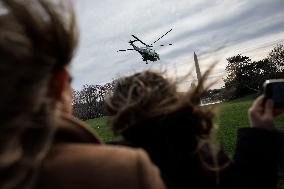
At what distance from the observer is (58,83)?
1193mm

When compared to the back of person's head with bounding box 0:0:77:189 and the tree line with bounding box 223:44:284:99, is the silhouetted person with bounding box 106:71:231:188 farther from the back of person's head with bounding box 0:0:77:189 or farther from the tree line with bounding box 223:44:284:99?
the tree line with bounding box 223:44:284:99

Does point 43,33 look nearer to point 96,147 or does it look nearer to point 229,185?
point 96,147

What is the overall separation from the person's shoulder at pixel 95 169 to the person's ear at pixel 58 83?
185 millimetres

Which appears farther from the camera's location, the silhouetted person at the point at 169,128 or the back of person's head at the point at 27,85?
the silhouetted person at the point at 169,128

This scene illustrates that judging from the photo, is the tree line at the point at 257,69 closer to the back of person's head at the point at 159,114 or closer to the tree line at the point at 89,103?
the tree line at the point at 89,103

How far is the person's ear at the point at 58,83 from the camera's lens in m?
1.18

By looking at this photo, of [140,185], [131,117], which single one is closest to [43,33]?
[140,185]

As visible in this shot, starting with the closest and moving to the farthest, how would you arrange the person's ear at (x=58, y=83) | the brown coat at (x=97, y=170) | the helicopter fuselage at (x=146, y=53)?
the brown coat at (x=97, y=170) < the person's ear at (x=58, y=83) < the helicopter fuselage at (x=146, y=53)

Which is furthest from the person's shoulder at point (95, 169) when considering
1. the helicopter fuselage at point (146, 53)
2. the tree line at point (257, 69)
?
the tree line at point (257, 69)

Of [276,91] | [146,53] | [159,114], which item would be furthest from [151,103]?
[146,53]

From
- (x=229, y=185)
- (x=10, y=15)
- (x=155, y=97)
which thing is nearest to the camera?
(x=10, y=15)

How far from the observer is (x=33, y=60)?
3.58 feet

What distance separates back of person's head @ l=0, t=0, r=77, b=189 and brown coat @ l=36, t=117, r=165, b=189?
0.14ft

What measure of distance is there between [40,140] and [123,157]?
232mm
